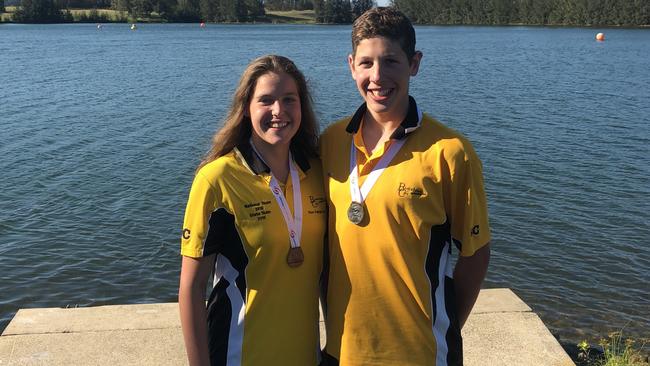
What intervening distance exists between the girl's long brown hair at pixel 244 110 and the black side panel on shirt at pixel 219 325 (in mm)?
648

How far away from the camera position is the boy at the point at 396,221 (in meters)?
3.01

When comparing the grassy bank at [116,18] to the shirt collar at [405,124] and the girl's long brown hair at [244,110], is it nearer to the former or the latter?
the girl's long brown hair at [244,110]

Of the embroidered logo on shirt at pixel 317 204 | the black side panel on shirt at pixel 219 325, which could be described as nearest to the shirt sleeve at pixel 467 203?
the embroidered logo on shirt at pixel 317 204

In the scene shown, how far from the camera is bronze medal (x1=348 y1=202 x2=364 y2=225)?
301 centimetres

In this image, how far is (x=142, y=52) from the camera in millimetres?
56906

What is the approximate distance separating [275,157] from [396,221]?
Answer: 28.1 inches

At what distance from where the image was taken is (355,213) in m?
3.01

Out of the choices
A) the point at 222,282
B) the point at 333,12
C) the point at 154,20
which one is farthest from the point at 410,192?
the point at 333,12

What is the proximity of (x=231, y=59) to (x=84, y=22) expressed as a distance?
114 meters

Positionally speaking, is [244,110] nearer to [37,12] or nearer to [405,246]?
[405,246]

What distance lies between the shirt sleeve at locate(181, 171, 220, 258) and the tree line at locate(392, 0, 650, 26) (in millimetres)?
120521

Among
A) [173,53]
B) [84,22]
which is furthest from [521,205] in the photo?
[84,22]

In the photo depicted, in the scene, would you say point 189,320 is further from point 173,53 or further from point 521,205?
point 173,53

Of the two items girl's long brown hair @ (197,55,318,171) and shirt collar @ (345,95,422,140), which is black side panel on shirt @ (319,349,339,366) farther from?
shirt collar @ (345,95,422,140)
